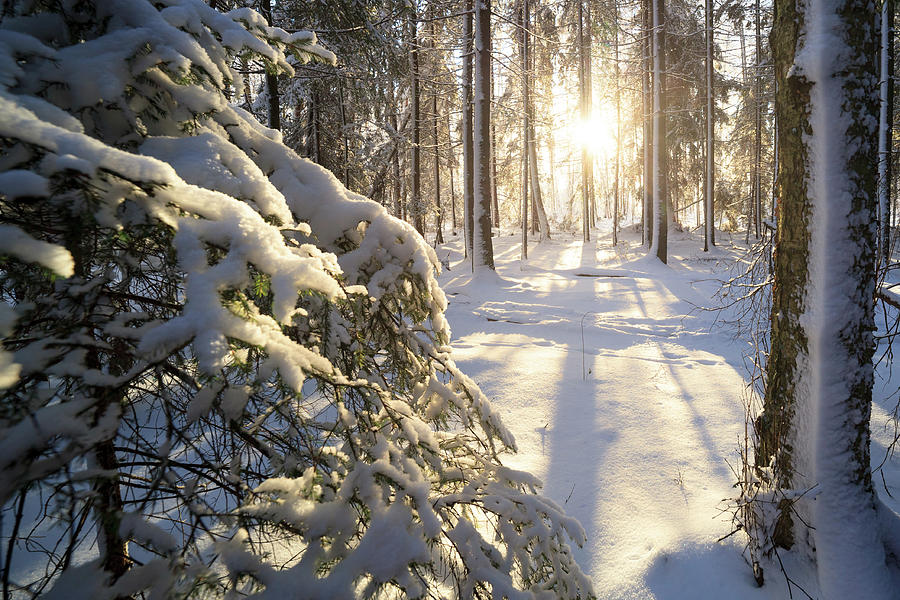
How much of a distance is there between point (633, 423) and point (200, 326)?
4035 mm

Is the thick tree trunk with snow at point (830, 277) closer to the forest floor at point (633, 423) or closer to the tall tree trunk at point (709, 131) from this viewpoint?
the forest floor at point (633, 423)

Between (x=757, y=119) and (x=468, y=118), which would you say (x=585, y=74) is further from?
(x=468, y=118)

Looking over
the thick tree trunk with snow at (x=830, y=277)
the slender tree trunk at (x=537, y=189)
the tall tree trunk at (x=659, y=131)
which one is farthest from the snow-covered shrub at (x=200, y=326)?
the slender tree trunk at (x=537, y=189)

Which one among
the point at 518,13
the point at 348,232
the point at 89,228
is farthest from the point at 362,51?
the point at 518,13

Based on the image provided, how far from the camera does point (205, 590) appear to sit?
3.45ft

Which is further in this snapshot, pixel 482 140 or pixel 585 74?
pixel 585 74

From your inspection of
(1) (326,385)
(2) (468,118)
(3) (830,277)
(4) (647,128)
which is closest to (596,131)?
(4) (647,128)

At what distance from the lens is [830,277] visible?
2148mm

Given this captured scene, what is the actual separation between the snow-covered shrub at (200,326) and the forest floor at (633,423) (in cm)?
118

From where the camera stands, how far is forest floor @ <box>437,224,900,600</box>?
244 centimetres

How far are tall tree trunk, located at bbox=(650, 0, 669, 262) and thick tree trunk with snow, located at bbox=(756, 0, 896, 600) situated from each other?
40.7 ft

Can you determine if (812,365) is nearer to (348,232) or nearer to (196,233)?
(348,232)

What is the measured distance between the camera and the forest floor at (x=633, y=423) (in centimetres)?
244

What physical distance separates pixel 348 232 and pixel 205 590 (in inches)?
51.9
